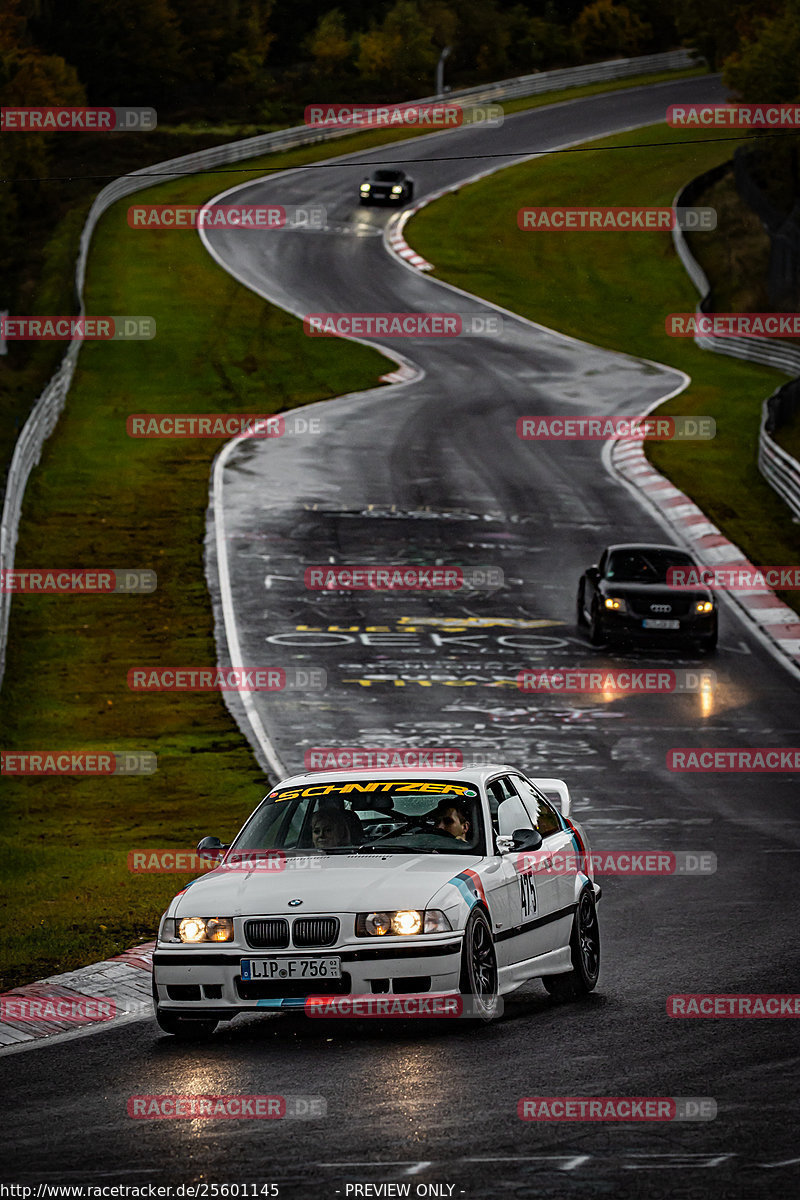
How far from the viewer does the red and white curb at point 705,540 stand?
2672 centimetres

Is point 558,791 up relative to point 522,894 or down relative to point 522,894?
down

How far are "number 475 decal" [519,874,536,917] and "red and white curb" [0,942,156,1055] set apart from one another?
2.14 meters

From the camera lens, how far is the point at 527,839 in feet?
31.4

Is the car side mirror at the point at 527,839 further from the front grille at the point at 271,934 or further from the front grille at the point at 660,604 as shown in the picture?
the front grille at the point at 660,604

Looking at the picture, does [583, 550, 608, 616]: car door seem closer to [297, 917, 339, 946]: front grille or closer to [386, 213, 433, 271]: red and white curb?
[297, 917, 339, 946]: front grille

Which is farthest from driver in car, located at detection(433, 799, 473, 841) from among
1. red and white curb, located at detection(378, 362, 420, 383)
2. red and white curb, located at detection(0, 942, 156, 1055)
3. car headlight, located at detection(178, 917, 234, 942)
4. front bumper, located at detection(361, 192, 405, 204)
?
front bumper, located at detection(361, 192, 405, 204)

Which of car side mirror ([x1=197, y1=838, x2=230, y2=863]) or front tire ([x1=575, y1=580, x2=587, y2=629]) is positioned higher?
car side mirror ([x1=197, y1=838, x2=230, y2=863])

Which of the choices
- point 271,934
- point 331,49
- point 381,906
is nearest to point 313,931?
point 271,934

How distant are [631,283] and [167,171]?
20427 mm

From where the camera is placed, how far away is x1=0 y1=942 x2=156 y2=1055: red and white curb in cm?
941

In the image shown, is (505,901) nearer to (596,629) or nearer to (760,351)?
(596,629)

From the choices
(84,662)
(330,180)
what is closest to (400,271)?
(330,180)

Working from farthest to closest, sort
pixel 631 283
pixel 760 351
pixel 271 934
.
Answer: pixel 631 283
pixel 760 351
pixel 271 934

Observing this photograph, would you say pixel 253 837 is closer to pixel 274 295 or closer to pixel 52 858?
pixel 52 858
